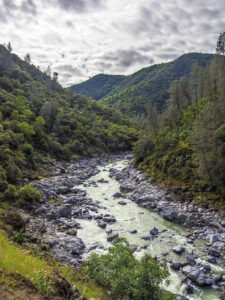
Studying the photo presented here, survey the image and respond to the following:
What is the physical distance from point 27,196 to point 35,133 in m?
30.1

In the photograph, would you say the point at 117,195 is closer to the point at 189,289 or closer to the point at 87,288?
the point at 189,289

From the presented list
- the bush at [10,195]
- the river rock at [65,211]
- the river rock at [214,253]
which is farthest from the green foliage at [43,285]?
the bush at [10,195]

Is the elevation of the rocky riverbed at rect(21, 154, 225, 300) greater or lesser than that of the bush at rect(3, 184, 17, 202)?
lesser

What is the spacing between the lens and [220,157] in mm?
24422

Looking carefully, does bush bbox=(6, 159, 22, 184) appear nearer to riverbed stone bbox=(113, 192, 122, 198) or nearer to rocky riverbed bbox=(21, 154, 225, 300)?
rocky riverbed bbox=(21, 154, 225, 300)

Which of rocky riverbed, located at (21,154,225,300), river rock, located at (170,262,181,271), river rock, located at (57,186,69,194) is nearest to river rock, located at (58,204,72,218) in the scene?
rocky riverbed, located at (21,154,225,300)

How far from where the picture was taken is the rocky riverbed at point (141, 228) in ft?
46.2

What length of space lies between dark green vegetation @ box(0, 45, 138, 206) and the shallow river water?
953 cm

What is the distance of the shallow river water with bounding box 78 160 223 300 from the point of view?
1325cm

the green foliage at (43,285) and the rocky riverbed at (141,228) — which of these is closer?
the green foliage at (43,285)

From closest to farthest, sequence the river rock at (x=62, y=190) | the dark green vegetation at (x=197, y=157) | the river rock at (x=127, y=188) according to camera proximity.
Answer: the dark green vegetation at (x=197, y=157)
the river rock at (x=62, y=190)
the river rock at (x=127, y=188)

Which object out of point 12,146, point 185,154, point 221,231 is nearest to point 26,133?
point 12,146

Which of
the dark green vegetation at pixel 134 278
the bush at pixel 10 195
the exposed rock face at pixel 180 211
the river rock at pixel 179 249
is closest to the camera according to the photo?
the dark green vegetation at pixel 134 278

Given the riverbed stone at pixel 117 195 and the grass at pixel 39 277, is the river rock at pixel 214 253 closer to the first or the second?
the grass at pixel 39 277
